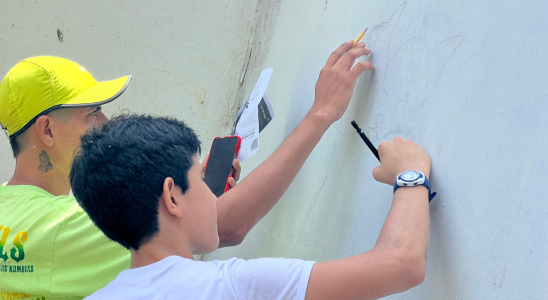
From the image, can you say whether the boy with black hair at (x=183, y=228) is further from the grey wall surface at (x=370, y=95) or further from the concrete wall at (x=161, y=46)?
the concrete wall at (x=161, y=46)

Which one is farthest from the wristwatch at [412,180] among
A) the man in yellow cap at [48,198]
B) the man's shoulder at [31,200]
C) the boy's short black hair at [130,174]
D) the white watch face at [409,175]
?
the man's shoulder at [31,200]

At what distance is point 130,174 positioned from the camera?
66 centimetres

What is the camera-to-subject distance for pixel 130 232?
0.67 m

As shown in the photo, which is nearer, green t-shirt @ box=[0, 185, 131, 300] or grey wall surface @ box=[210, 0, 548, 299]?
grey wall surface @ box=[210, 0, 548, 299]

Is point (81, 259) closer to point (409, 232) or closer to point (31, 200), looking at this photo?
point (31, 200)

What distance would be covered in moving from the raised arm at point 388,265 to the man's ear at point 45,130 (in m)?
0.73

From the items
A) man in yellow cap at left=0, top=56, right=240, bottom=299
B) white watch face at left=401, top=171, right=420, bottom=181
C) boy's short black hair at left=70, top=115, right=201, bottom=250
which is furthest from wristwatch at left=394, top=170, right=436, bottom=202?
man in yellow cap at left=0, top=56, right=240, bottom=299

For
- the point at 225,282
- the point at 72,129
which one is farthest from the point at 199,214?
the point at 72,129

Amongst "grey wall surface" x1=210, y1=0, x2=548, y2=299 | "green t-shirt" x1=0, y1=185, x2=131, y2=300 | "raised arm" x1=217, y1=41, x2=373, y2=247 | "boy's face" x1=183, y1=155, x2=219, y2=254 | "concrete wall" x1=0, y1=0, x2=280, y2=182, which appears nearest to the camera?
"grey wall surface" x1=210, y1=0, x2=548, y2=299

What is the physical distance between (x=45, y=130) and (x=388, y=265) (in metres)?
0.83

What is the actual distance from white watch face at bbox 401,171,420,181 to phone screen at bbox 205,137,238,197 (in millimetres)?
564

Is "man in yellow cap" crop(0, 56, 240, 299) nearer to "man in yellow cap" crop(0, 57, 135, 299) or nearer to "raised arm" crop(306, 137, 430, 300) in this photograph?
"man in yellow cap" crop(0, 57, 135, 299)

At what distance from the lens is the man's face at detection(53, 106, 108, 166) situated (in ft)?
3.36

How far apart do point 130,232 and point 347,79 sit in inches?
21.9
